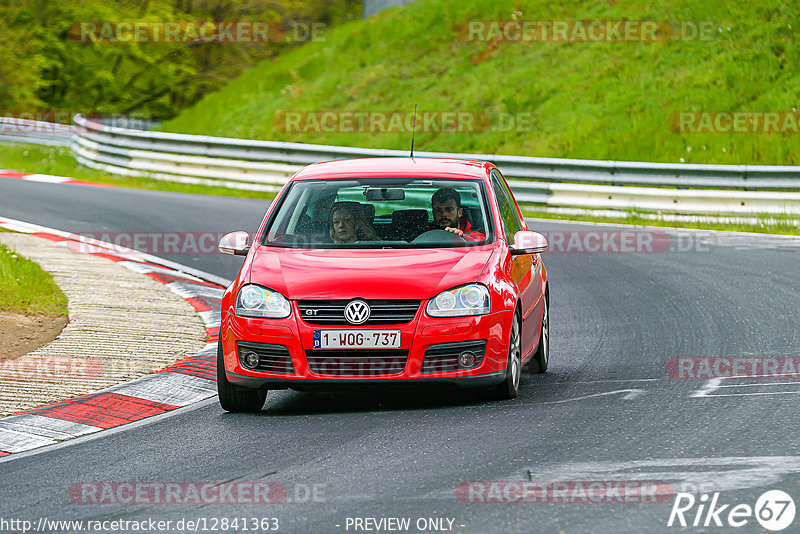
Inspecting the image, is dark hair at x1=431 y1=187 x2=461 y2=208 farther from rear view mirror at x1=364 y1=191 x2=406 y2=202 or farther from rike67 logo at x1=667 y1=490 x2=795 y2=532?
rike67 logo at x1=667 y1=490 x2=795 y2=532

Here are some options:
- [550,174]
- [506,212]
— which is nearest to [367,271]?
[506,212]

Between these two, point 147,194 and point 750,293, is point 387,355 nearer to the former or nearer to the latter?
point 750,293

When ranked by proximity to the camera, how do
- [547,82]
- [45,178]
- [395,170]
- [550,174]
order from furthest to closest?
[547,82] < [45,178] < [550,174] < [395,170]

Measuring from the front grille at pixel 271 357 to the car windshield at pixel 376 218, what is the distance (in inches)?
39.0

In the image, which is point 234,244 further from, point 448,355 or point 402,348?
point 448,355

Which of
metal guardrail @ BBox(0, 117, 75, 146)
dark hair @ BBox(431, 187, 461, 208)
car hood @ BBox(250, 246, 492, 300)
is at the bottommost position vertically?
car hood @ BBox(250, 246, 492, 300)

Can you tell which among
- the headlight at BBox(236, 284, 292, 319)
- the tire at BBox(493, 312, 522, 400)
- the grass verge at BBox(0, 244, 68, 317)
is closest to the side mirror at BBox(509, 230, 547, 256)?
the tire at BBox(493, 312, 522, 400)

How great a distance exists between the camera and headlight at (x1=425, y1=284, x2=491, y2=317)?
291 inches

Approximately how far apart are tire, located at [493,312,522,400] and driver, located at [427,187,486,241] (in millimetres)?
872

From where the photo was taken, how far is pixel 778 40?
25625 millimetres

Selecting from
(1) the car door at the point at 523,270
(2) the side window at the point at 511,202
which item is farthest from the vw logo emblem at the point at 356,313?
(2) the side window at the point at 511,202

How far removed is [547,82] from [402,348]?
69.3 ft

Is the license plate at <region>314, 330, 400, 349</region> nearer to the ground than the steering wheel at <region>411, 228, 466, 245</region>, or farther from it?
nearer to the ground

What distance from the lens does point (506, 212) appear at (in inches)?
353
